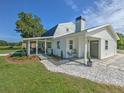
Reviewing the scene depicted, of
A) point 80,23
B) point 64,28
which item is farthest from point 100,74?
point 64,28

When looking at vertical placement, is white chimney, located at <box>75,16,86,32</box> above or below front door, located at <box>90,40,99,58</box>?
above

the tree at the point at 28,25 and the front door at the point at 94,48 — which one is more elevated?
the tree at the point at 28,25

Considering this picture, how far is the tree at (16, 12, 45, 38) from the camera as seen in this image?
141ft

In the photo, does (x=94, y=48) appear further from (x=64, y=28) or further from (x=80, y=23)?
(x=64, y=28)

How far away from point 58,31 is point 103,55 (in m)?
9.58

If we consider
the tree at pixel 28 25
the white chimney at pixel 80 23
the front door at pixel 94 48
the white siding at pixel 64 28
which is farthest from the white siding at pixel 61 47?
the tree at pixel 28 25

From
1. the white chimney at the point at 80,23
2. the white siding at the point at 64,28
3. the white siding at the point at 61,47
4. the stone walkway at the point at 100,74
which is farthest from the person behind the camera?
the white siding at the point at 64,28

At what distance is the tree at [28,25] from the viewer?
43.1m

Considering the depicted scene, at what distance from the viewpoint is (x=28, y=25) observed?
1756 inches

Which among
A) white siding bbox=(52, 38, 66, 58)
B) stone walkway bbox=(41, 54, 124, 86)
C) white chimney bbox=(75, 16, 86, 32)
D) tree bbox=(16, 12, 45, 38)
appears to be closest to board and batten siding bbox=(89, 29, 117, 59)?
white chimney bbox=(75, 16, 86, 32)

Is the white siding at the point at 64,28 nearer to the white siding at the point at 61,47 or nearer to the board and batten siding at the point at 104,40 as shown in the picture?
the white siding at the point at 61,47

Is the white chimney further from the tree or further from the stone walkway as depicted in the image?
the tree

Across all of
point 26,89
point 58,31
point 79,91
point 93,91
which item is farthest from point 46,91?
point 58,31

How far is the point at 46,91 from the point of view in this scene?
226 inches
